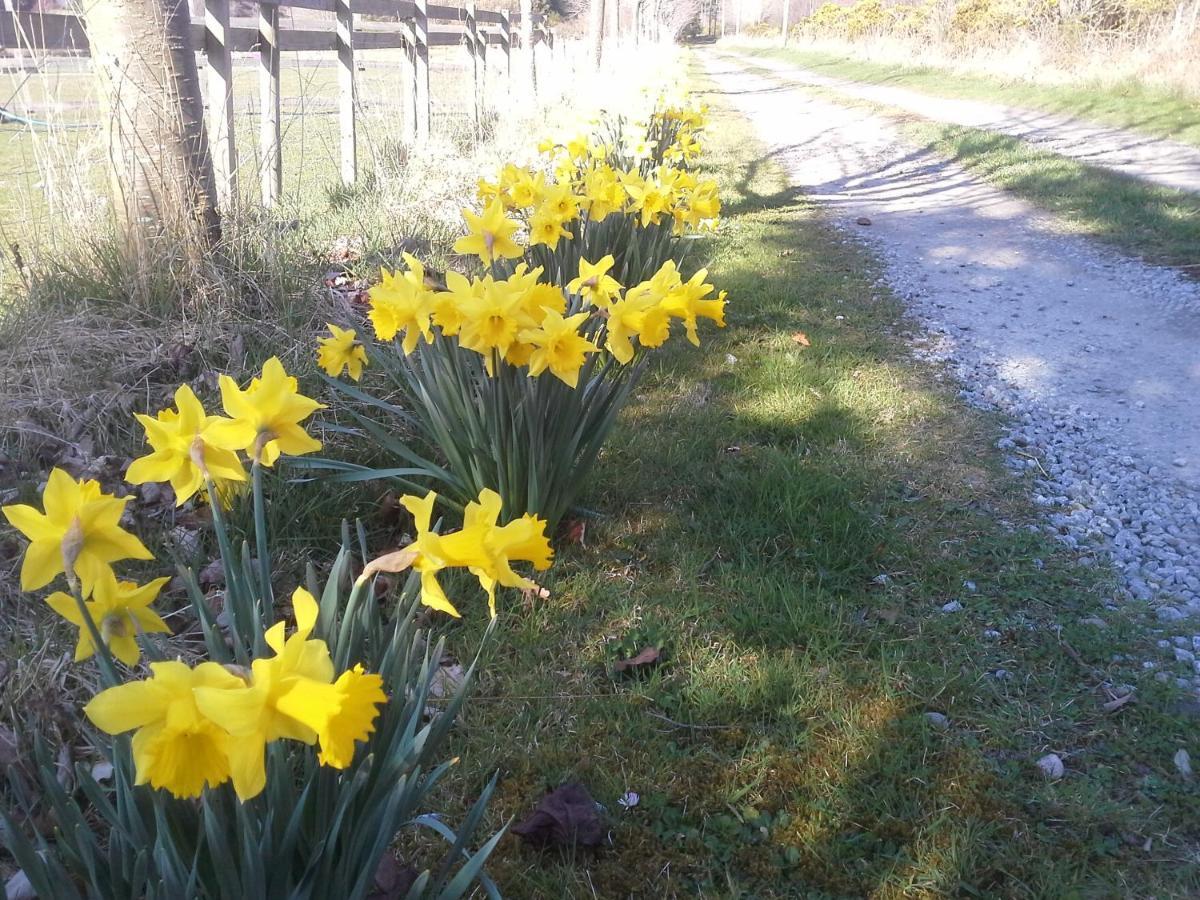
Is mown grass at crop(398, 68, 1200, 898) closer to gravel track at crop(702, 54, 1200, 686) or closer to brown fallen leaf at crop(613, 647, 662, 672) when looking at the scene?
brown fallen leaf at crop(613, 647, 662, 672)

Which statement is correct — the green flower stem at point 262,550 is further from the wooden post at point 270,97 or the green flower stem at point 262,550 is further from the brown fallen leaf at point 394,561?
the wooden post at point 270,97

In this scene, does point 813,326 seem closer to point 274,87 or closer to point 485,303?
point 485,303

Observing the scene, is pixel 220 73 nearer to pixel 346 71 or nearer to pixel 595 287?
pixel 346 71

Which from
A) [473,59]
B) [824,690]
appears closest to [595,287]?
[824,690]

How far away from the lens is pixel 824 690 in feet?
7.23

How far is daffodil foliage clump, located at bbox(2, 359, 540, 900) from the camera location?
0.91m

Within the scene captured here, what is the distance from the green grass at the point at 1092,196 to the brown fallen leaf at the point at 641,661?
5453 millimetres

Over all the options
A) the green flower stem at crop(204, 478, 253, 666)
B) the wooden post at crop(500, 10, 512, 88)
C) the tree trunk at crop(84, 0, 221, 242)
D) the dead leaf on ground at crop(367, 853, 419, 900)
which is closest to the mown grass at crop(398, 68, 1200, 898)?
the dead leaf on ground at crop(367, 853, 419, 900)

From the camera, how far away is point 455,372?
2.57m

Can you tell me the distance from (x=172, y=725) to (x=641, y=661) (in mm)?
1518

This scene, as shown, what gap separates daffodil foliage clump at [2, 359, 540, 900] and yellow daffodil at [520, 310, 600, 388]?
81 cm

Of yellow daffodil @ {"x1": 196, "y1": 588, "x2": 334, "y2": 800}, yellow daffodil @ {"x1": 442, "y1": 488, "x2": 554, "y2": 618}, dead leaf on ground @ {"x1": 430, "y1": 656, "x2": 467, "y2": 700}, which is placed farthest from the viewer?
dead leaf on ground @ {"x1": 430, "y1": 656, "x2": 467, "y2": 700}

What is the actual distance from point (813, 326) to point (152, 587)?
159 inches

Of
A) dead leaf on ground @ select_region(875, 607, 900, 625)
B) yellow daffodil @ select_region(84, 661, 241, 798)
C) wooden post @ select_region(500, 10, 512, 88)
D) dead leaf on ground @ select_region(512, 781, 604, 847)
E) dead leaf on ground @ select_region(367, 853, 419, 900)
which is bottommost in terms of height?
dead leaf on ground @ select_region(512, 781, 604, 847)
